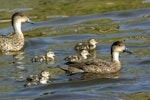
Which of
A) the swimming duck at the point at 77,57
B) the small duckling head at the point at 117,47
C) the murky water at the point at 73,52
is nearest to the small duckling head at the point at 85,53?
the swimming duck at the point at 77,57

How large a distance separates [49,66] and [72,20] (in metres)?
5.50

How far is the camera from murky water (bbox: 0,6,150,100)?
1298 centimetres

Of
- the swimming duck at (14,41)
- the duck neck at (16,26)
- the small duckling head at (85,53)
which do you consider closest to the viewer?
the small duckling head at (85,53)

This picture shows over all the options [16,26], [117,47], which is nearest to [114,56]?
[117,47]

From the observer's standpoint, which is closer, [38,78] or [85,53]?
[38,78]

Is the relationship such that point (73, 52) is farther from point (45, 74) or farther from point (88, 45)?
point (45, 74)

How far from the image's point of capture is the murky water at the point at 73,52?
1298 cm

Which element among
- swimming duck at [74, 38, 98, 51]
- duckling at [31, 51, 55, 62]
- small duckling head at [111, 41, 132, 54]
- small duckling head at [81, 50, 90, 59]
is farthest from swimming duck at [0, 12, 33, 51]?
small duckling head at [111, 41, 132, 54]

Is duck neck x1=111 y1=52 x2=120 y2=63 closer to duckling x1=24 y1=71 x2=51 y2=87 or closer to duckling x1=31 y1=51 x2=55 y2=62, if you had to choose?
duckling x1=31 y1=51 x2=55 y2=62

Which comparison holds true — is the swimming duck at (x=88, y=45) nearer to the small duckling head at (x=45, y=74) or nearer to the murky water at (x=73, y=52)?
the murky water at (x=73, y=52)

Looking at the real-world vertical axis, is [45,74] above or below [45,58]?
below

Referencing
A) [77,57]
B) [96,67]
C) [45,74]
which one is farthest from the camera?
[77,57]

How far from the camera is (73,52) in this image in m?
16.5

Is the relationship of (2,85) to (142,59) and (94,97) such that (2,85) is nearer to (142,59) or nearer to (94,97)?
(94,97)
